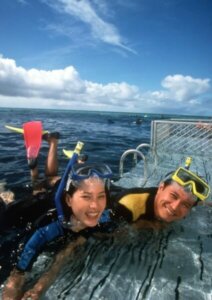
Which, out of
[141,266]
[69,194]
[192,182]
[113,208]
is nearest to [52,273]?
[69,194]

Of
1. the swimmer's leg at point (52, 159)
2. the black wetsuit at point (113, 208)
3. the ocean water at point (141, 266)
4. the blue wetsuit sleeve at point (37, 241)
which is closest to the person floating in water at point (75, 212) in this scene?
the blue wetsuit sleeve at point (37, 241)

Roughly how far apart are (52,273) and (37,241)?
0.49 meters

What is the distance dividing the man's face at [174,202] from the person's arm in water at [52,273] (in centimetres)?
141

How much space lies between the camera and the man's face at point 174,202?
4488mm

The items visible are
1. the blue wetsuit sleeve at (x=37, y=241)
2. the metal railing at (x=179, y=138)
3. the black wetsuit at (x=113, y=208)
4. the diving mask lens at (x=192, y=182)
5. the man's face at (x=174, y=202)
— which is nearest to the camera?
the blue wetsuit sleeve at (x=37, y=241)

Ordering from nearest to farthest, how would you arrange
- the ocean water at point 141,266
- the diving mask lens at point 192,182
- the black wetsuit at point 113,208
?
the ocean water at point 141,266 < the diving mask lens at point 192,182 < the black wetsuit at point 113,208

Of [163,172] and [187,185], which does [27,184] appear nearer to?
[163,172]

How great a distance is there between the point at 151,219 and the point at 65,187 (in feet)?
6.30

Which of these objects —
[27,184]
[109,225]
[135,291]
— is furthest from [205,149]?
[135,291]

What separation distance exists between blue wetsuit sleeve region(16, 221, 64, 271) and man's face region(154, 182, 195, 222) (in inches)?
67.9

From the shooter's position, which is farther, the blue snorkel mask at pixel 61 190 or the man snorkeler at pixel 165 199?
the man snorkeler at pixel 165 199

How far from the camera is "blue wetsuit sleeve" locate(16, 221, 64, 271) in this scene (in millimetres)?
3373

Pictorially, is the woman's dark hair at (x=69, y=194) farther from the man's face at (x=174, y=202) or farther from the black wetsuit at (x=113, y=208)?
the man's face at (x=174, y=202)

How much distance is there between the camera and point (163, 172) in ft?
32.2
